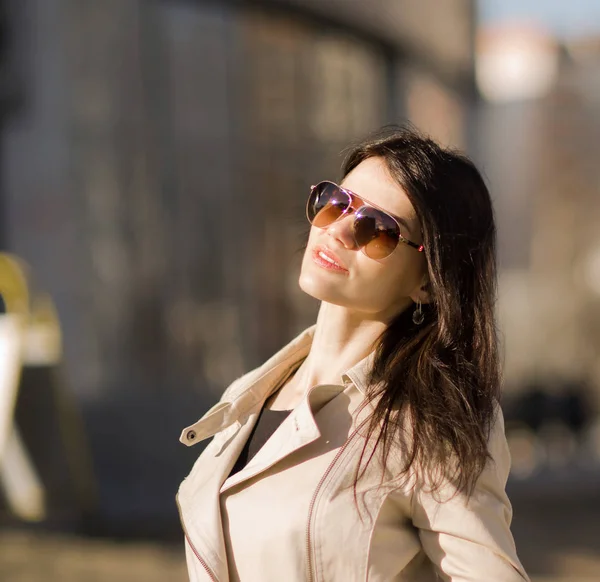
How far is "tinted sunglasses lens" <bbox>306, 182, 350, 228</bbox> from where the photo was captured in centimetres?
183

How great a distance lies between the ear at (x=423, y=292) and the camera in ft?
5.94

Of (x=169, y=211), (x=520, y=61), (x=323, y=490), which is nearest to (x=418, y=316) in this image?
(x=323, y=490)

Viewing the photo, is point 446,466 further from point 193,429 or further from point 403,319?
point 193,429

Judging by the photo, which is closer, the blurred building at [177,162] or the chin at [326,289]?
the chin at [326,289]

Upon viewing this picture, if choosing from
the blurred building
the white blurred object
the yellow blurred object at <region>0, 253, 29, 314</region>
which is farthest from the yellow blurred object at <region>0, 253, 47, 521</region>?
the white blurred object

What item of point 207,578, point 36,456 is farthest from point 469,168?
point 36,456

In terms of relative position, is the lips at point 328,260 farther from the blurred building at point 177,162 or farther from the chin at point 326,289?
the blurred building at point 177,162

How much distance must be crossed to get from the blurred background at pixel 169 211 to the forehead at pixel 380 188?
17.0 feet

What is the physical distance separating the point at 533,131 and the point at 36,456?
53256 millimetres

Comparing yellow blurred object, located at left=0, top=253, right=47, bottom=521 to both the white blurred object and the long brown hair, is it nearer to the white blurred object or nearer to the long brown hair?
the long brown hair

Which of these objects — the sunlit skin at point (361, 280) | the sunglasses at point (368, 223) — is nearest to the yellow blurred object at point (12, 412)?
the sunlit skin at point (361, 280)

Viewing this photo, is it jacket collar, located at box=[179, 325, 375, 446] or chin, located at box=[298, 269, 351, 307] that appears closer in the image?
chin, located at box=[298, 269, 351, 307]

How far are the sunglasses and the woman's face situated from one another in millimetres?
11

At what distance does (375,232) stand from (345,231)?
7 centimetres
